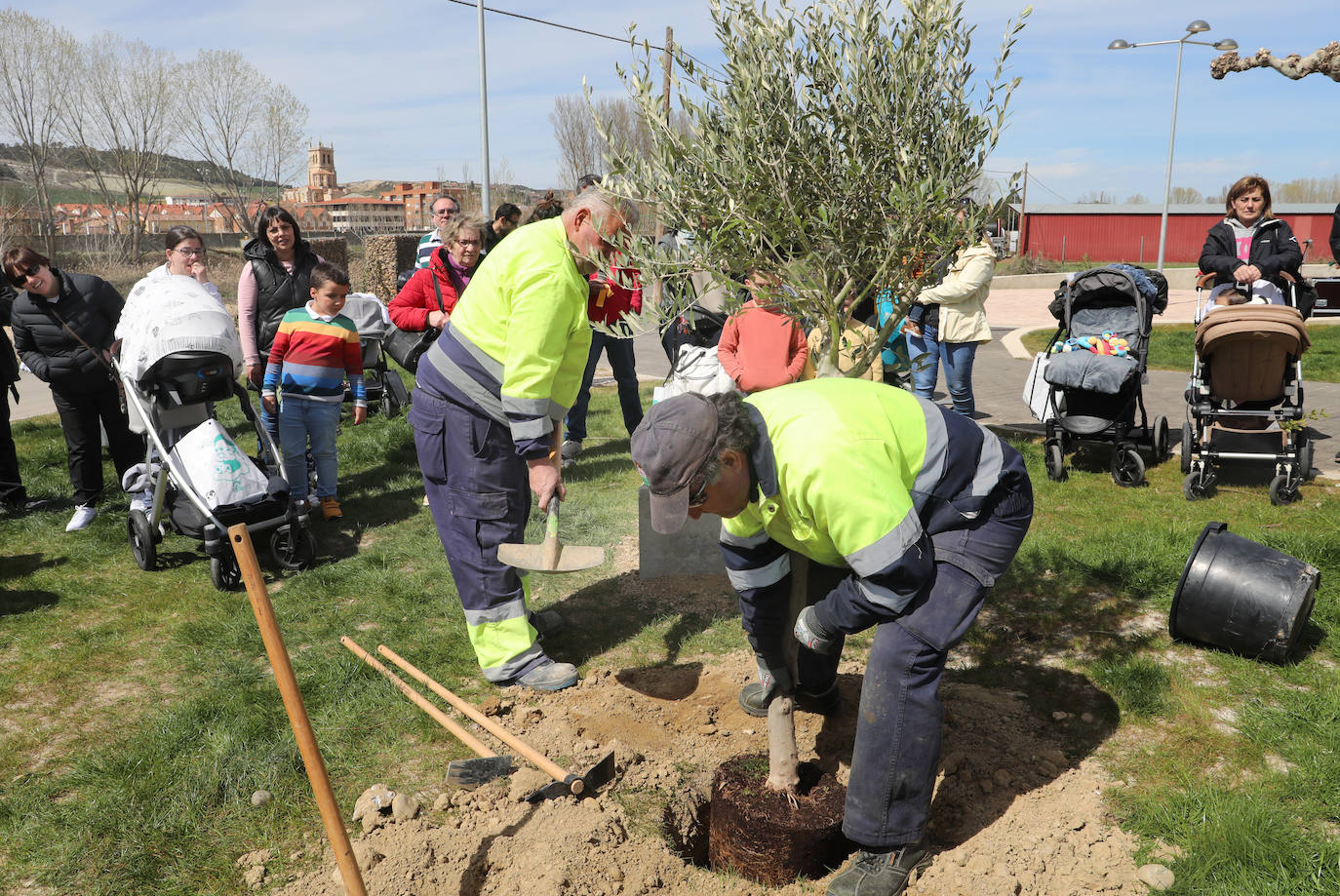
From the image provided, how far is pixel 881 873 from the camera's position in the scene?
9.29 feet

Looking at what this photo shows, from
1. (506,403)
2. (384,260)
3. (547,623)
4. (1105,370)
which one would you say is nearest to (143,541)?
(547,623)

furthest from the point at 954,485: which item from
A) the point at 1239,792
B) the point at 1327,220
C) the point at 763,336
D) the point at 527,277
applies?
the point at 1327,220

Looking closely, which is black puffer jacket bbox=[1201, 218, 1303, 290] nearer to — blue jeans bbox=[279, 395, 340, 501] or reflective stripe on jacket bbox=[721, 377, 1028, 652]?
reflective stripe on jacket bbox=[721, 377, 1028, 652]

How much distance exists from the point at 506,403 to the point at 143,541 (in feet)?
11.2

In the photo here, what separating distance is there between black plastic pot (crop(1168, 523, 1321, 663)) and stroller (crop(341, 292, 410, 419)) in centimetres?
729

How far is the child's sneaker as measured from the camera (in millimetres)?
6613

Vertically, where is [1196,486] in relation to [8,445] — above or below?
below

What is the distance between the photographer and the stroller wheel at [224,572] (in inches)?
212

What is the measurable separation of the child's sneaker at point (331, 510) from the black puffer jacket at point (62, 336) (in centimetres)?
183

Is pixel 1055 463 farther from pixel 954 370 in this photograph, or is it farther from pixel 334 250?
pixel 334 250

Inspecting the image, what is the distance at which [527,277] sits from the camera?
12.1 ft

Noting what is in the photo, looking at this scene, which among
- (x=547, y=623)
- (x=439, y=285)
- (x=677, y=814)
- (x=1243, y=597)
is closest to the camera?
(x=677, y=814)

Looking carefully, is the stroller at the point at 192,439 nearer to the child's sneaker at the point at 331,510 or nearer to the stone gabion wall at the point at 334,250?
the child's sneaker at the point at 331,510

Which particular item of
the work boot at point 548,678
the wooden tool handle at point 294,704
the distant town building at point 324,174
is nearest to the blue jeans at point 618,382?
the work boot at point 548,678
